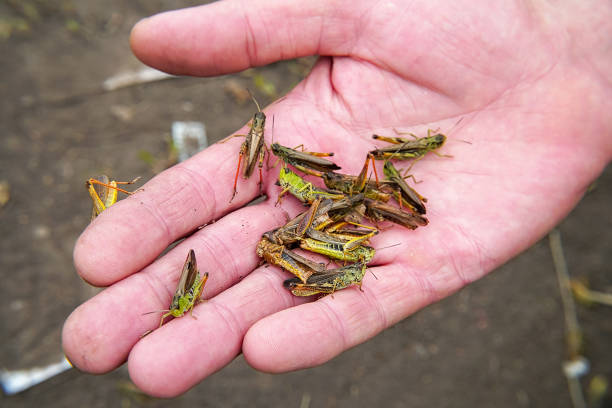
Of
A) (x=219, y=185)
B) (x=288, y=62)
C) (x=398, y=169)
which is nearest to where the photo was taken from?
(x=219, y=185)

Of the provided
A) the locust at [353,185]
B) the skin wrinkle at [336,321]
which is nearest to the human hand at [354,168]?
the skin wrinkle at [336,321]

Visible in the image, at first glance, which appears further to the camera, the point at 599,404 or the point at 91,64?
the point at 91,64

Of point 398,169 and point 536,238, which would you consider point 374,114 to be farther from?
point 536,238

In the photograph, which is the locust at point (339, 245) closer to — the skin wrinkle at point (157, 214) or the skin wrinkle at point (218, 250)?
the skin wrinkle at point (218, 250)

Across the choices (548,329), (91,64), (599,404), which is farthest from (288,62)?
(599,404)

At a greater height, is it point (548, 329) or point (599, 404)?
point (548, 329)

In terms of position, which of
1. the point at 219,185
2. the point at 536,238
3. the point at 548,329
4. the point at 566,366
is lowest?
the point at 566,366
